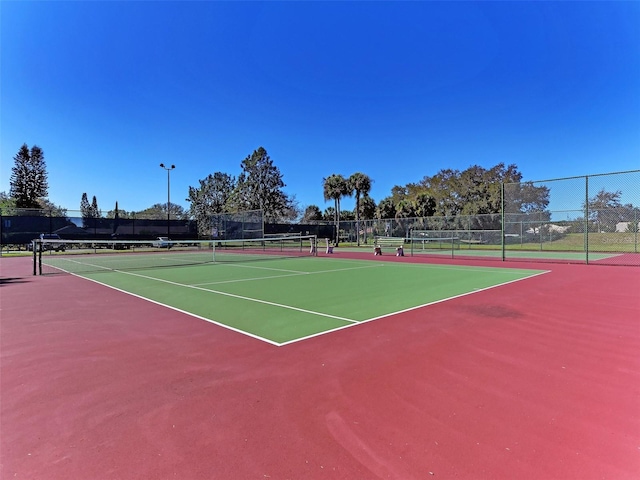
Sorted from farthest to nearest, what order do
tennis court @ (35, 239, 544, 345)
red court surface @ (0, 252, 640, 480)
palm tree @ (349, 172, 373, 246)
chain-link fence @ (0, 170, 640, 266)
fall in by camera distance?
palm tree @ (349, 172, 373, 246)
chain-link fence @ (0, 170, 640, 266)
tennis court @ (35, 239, 544, 345)
red court surface @ (0, 252, 640, 480)

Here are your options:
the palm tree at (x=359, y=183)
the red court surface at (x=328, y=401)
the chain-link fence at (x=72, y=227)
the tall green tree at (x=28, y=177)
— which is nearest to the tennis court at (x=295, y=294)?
the red court surface at (x=328, y=401)

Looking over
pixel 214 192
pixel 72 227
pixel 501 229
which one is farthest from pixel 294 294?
pixel 214 192

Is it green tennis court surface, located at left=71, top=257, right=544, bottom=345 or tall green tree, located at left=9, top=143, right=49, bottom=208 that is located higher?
tall green tree, located at left=9, top=143, right=49, bottom=208

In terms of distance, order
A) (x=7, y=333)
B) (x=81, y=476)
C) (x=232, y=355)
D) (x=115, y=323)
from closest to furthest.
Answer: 1. (x=81, y=476)
2. (x=232, y=355)
3. (x=7, y=333)
4. (x=115, y=323)

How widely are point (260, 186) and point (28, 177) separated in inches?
1681

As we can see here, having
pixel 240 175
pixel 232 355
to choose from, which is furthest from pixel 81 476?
pixel 240 175

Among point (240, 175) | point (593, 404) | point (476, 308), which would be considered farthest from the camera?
point (240, 175)

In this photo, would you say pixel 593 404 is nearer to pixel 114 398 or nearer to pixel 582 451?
pixel 582 451

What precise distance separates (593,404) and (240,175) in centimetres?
5275

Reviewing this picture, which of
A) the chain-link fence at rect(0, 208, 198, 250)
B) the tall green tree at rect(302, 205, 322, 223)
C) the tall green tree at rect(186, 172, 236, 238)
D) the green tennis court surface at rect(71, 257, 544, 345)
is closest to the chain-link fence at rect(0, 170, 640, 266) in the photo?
the chain-link fence at rect(0, 208, 198, 250)

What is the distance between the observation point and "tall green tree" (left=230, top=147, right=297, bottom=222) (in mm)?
51250

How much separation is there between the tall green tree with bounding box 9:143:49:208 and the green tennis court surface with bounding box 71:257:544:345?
63.8 meters

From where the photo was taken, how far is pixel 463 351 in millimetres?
4500

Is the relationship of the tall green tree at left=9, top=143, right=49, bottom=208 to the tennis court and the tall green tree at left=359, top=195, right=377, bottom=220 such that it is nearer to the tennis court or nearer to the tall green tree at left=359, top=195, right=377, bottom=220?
the tall green tree at left=359, top=195, right=377, bottom=220
